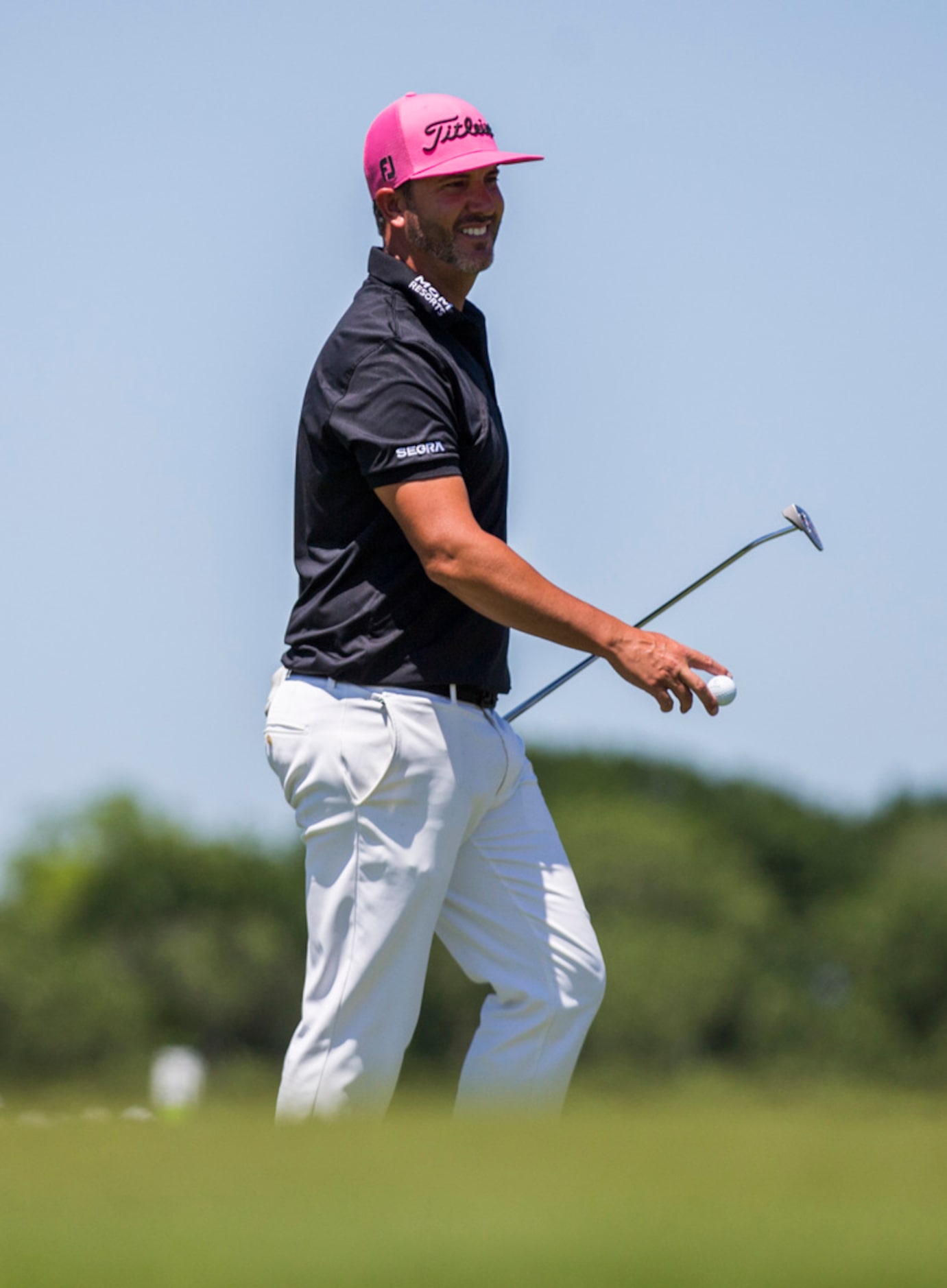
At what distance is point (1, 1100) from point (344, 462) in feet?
8.13

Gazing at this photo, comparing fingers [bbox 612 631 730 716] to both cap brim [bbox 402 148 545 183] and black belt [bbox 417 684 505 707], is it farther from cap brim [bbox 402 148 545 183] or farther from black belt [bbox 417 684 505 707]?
cap brim [bbox 402 148 545 183]

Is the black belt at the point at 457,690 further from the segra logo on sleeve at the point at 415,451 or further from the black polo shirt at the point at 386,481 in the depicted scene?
the segra logo on sleeve at the point at 415,451

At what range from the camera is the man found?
511 cm

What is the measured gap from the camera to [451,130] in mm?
5684

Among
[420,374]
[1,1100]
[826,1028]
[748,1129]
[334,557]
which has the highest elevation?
[420,374]

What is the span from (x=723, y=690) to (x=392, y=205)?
167 cm

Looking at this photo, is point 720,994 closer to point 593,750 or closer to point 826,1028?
point 826,1028

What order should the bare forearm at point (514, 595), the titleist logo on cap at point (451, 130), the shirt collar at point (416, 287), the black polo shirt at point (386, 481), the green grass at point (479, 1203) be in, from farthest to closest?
the titleist logo on cap at point (451, 130), the shirt collar at point (416, 287), the black polo shirt at point (386, 481), the bare forearm at point (514, 595), the green grass at point (479, 1203)

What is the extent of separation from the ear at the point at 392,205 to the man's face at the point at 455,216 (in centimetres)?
4

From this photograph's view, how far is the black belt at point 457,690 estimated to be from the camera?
17.2 feet

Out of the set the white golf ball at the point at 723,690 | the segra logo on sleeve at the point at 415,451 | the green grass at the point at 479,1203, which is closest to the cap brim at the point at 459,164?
the segra logo on sleeve at the point at 415,451

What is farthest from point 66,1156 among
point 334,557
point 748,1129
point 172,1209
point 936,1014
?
point 936,1014

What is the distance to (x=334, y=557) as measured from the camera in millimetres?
5395

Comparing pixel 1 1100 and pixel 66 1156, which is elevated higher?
pixel 66 1156
